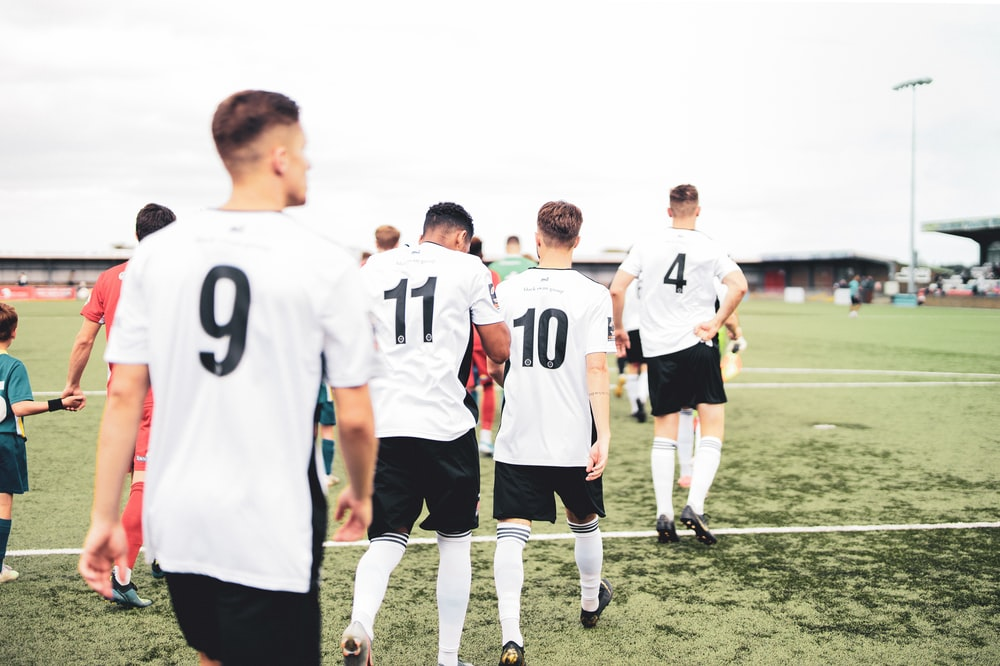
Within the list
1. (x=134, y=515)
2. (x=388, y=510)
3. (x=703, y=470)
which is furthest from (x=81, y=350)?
(x=703, y=470)

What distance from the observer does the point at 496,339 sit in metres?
3.73

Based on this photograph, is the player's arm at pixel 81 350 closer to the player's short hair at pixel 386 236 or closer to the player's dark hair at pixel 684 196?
the player's short hair at pixel 386 236

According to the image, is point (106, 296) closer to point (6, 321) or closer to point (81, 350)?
point (81, 350)

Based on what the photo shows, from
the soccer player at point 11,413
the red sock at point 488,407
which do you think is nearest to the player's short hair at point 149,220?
the soccer player at point 11,413

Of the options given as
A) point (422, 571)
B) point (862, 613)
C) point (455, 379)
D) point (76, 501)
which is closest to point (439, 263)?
point (455, 379)

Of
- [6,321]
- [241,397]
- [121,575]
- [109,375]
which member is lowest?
[121,575]

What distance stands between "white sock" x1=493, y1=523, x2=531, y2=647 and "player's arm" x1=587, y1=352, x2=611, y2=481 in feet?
1.51

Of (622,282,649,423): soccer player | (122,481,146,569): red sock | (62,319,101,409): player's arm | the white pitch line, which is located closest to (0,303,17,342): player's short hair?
(62,319,101,409): player's arm

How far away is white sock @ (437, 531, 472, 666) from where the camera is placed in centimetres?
370

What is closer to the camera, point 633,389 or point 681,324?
point 681,324

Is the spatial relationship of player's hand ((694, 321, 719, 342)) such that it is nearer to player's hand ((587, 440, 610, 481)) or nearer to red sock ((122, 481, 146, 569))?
player's hand ((587, 440, 610, 481))

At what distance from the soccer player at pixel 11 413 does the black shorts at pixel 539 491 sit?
2503mm

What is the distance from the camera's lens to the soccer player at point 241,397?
2105mm

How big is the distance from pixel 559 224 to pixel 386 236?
3.51 m
